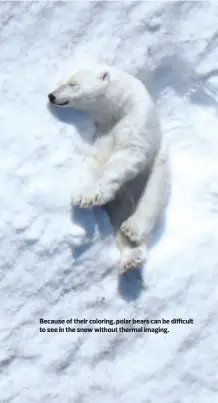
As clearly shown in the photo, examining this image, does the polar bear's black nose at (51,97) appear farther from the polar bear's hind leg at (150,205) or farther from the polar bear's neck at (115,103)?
the polar bear's hind leg at (150,205)

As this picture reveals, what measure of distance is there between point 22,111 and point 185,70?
0.99 meters

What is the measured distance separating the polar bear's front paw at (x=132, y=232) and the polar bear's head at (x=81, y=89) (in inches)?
27.2

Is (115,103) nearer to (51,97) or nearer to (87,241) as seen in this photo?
(51,97)

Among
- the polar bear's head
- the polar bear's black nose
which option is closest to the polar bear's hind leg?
the polar bear's head

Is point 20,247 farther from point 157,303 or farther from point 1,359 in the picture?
point 157,303

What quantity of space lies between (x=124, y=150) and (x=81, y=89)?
400 mm

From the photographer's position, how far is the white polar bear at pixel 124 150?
10.3 ft

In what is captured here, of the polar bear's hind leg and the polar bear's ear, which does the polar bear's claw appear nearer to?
the polar bear's hind leg

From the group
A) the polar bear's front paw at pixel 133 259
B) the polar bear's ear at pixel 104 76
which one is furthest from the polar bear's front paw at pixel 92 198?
the polar bear's ear at pixel 104 76

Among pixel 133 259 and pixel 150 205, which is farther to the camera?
pixel 150 205

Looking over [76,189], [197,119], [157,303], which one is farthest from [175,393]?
[197,119]

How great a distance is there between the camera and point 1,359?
3.15 m

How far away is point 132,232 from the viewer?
315 cm

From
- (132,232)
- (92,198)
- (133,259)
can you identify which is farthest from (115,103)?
(133,259)
